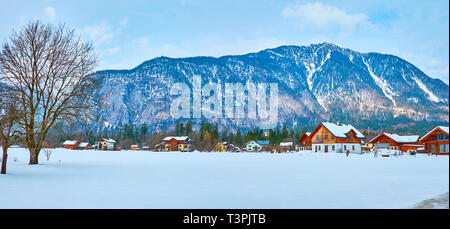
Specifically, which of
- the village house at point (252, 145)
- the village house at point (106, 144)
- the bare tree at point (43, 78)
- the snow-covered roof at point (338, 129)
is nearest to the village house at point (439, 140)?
the snow-covered roof at point (338, 129)

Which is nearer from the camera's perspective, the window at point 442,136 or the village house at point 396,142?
the window at point 442,136

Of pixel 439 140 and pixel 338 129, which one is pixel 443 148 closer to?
pixel 439 140

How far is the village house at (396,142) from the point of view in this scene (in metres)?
86.1

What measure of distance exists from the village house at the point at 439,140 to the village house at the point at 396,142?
851 inches

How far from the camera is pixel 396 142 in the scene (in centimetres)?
8688

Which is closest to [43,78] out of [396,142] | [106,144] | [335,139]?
[335,139]

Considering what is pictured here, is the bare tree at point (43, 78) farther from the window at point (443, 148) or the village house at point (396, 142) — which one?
the village house at point (396, 142)

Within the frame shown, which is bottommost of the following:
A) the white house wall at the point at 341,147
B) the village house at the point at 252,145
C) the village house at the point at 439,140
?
the village house at the point at 252,145

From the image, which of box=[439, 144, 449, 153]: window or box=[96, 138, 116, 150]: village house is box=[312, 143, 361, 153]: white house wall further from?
box=[96, 138, 116, 150]: village house

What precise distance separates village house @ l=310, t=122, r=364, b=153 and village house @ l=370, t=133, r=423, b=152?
15093mm

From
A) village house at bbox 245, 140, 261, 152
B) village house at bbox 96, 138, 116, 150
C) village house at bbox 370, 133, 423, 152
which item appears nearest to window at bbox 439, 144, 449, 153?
village house at bbox 370, 133, 423, 152

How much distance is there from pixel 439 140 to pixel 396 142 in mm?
25787
